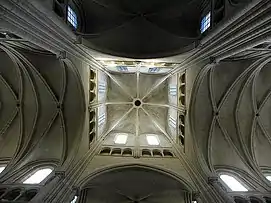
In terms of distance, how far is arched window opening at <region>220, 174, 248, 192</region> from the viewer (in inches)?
644

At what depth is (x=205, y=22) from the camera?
1825 centimetres

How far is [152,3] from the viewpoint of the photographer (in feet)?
64.5

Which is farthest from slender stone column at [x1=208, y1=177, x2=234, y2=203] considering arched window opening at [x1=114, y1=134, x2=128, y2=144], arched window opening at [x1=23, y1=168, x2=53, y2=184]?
arched window opening at [x1=23, y1=168, x2=53, y2=184]

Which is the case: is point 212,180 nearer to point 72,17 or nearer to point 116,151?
point 116,151

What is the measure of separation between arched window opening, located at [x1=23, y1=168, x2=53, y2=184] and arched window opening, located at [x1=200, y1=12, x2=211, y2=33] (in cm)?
1072

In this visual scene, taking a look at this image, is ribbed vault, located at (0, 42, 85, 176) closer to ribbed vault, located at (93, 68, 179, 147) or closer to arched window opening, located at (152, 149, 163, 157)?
ribbed vault, located at (93, 68, 179, 147)

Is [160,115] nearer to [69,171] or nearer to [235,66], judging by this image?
[235,66]

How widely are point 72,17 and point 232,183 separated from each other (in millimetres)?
11746

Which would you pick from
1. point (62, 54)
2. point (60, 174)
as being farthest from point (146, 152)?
point (62, 54)

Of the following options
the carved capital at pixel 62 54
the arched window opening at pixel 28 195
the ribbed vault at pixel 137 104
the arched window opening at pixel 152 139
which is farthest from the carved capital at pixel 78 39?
the arched window opening at pixel 152 139

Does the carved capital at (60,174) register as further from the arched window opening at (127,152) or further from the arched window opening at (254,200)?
the arched window opening at (254,200)

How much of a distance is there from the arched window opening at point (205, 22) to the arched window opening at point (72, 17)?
6.78 meters

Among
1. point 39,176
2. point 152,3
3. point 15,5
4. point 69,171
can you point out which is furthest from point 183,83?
point 15,5

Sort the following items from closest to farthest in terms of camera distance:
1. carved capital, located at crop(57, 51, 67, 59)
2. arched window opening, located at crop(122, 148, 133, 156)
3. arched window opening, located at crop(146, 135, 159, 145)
A: carved capital, located at crop(57, 51, 67, 59)
arched window opening, located at crop(122, 148, 133, 156)
arched window opening, located at crop(146, 135, 159, 145)
